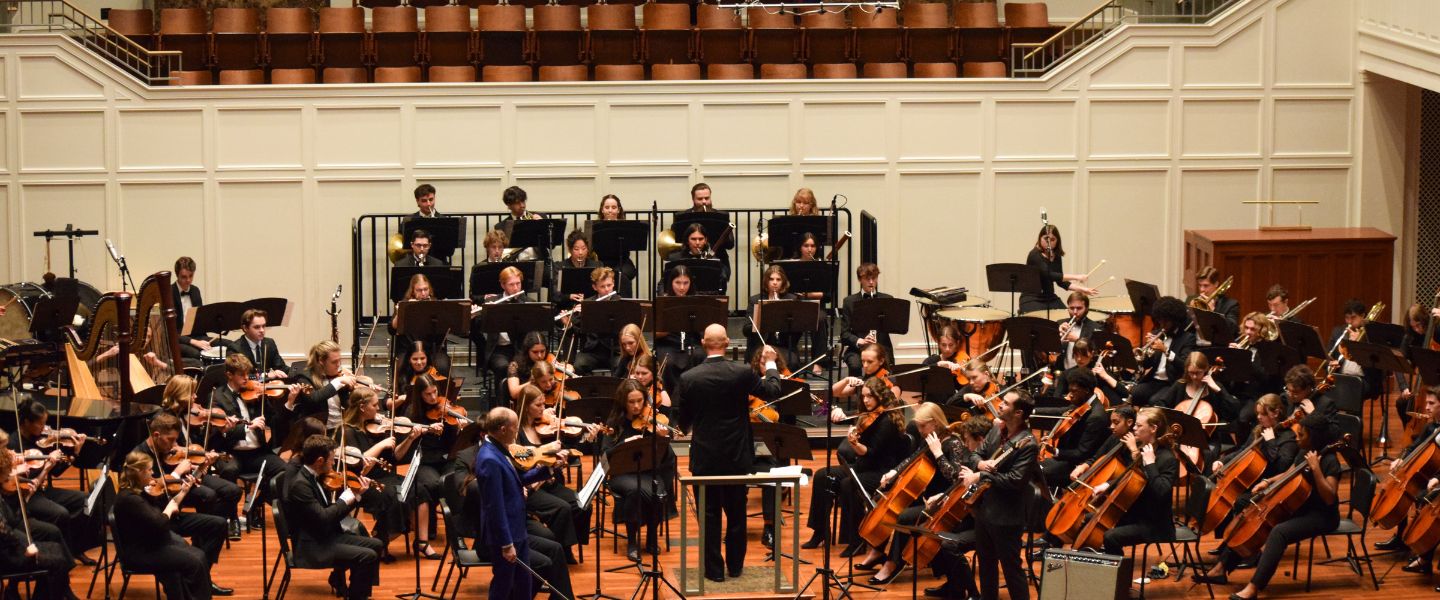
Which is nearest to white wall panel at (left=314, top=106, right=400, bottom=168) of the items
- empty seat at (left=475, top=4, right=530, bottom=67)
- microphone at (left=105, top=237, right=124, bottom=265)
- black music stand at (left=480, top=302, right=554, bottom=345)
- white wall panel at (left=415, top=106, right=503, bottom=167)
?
white wall panel at (left=415, top=106, right=503, bottom=167)

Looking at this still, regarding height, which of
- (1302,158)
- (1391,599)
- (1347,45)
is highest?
(1347,45)

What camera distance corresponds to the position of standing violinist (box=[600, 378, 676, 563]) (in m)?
10.4

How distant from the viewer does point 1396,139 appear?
15656 millimetres

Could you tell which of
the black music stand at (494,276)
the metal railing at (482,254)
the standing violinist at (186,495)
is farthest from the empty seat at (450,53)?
the standing violinist at (186,495)

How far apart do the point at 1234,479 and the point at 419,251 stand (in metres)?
6.41

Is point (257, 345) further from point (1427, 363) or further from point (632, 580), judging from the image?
point (1427, 363)

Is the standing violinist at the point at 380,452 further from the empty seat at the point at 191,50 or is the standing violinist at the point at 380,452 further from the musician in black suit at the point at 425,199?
the empty seat at the point at 191,50

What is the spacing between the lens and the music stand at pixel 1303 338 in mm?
11789

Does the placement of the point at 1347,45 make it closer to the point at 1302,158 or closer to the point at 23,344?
the point at 1302,158

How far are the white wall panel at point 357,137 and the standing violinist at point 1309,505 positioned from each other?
26.6 ft

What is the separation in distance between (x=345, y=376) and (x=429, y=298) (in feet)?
6.19

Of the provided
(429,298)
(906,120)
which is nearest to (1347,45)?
(906,120)

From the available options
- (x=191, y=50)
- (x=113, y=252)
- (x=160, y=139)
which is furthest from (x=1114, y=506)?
(x=191, y=50)

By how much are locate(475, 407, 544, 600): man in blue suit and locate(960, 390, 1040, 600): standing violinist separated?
229 centimetres
